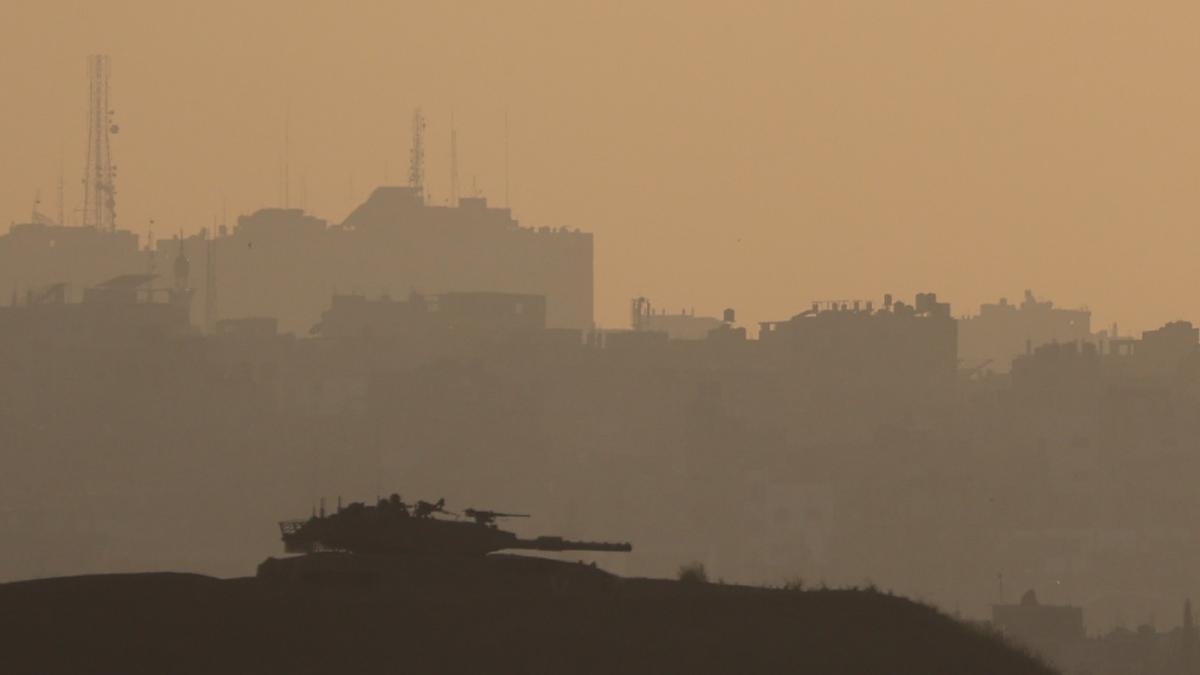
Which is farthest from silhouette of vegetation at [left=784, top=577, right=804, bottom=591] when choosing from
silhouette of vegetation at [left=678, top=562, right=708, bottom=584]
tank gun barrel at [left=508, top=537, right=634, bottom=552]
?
tank gun barrel at [left=508, top=537, right=634, bottom=552]

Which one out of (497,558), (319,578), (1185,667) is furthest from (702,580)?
(1185,667)

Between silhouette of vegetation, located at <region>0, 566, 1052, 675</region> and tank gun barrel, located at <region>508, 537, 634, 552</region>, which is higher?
tank gun barrel, located at <region>508, 537, 634, 552</region>

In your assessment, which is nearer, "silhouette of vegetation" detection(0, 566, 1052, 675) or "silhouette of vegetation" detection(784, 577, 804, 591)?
"silhouette of vegetation" detection(0, 566, 1052, 675)

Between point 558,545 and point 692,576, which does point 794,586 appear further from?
point 558,545

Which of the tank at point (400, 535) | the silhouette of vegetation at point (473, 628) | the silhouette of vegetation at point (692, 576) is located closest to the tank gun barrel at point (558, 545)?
the tank at point (400, 535)

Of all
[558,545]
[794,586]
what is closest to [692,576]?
[794,586]

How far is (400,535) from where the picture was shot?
82.4 meters

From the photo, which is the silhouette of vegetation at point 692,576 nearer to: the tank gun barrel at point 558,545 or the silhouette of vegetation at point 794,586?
the silhouette of vegetation at point 794,586

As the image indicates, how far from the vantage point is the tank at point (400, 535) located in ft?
268

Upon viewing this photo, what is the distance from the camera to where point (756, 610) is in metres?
80.0

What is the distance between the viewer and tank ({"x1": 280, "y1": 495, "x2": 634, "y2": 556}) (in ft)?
268

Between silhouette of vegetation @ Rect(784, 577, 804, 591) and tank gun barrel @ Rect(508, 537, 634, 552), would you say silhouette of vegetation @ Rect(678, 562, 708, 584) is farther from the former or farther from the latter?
tank gun barrel @ Rect(508, 537, 634, 552)

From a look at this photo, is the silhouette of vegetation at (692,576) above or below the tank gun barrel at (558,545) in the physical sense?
below

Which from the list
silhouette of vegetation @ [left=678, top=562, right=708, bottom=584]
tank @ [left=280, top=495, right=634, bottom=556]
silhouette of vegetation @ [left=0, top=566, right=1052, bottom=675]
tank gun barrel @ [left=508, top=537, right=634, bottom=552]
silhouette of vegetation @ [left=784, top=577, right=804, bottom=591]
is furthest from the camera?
silhouette of vegetation @ [left=678, top=562, right=708, bottom=584]
